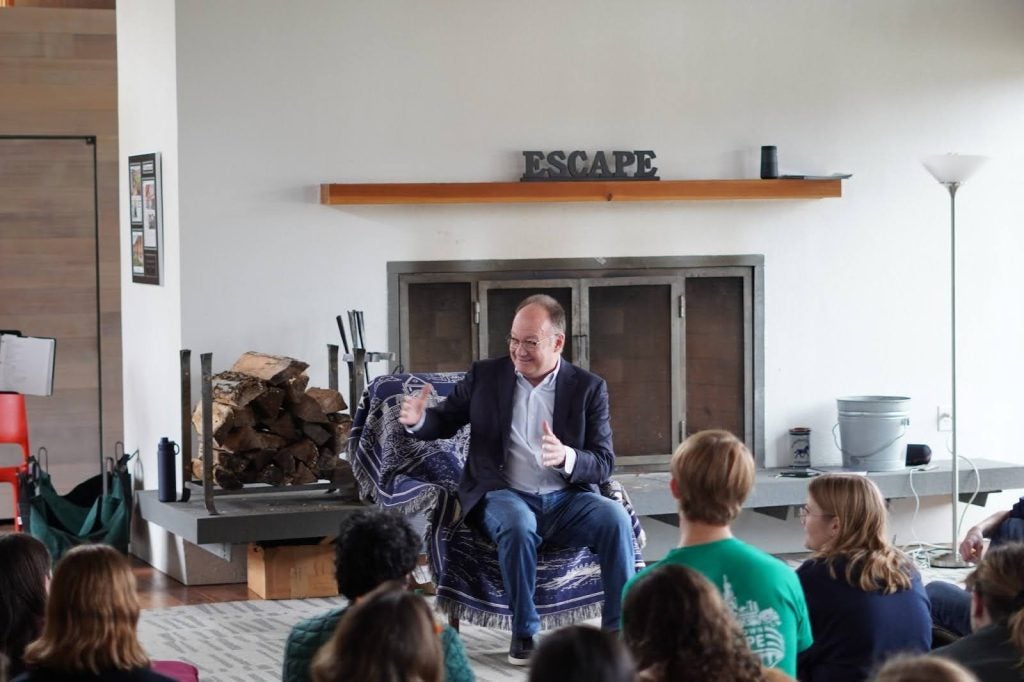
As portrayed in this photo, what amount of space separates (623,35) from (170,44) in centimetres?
183

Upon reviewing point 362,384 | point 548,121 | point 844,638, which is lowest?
point 844,638

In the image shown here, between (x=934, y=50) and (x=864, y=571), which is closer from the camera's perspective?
(x=864, y=571)

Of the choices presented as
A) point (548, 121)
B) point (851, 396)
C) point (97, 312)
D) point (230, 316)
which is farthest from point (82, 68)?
point (851, 396)

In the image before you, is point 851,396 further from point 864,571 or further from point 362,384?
point 864,571

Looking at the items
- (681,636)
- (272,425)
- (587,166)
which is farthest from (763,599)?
(587,166)

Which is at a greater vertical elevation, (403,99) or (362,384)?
(403,99)

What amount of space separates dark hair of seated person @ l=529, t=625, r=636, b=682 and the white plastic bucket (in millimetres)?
4746

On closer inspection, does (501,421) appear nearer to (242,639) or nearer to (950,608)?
(242,639)

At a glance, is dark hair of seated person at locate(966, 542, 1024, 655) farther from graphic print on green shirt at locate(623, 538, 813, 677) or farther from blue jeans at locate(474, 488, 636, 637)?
blue jeans at locate(474, 488, 636, 637)

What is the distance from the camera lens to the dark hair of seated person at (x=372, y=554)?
9.61 feet

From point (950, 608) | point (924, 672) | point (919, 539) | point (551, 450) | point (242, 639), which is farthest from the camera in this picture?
point (919, 539)

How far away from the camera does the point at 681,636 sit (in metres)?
2.26

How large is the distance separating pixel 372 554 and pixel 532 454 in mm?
1941

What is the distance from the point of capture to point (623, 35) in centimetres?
641
